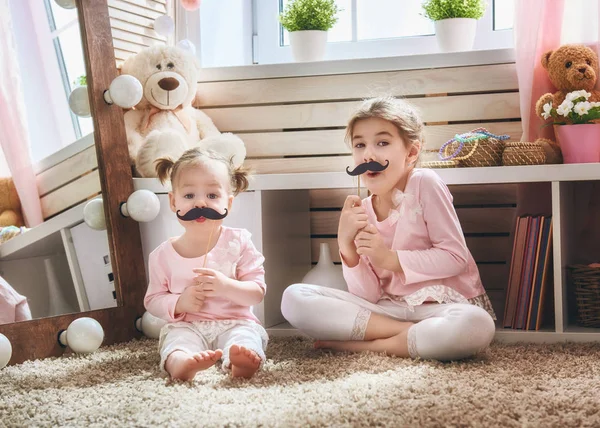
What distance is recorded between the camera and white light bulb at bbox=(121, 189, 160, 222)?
1.74 m

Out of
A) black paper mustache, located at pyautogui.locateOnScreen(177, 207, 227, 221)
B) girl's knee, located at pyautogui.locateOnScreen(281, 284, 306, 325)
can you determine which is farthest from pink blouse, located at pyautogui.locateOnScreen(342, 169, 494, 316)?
black paper mustache, located at pyautogui.locateOnScreen(177, 207, 227, 221)

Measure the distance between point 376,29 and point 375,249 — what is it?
1.11m

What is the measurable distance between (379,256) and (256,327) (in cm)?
29

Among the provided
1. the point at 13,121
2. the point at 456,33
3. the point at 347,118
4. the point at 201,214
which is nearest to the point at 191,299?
the point at 201,214

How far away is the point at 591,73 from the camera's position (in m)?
1.84

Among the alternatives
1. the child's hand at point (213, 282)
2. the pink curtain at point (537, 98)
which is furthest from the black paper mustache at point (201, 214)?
the pink curtain at point (537, 98)

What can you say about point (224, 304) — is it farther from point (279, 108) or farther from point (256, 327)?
point (279, 108)

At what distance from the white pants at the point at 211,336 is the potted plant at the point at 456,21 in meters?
1.08

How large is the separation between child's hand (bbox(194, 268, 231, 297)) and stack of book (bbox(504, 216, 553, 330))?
70cm

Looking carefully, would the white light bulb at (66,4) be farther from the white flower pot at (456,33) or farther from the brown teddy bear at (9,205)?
the white flower pot at (456,33)

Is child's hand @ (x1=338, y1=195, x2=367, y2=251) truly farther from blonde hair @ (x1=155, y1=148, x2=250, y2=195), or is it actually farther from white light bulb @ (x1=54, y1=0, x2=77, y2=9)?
white light bulb @ (x1=54, y1=0, x2=77, y2=9)


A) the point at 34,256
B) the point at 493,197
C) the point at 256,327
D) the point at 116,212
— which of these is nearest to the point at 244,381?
the point at 256,327

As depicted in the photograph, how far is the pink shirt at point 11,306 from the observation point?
4.83 feet

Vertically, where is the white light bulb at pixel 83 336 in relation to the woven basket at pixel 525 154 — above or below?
below
